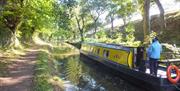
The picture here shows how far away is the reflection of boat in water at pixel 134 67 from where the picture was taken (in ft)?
43.1

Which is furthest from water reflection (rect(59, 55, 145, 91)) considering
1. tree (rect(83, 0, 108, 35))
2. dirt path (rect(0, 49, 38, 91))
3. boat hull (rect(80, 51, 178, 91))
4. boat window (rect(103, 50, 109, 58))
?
tree (rect(83, 0, 108, 35))

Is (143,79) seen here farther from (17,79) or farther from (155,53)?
(17,79)

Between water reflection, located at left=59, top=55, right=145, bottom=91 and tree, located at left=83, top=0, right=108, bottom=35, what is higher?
tree, located at left=83, top=0, right=108, bottom=35

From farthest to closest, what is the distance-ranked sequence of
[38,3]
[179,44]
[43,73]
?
1. [179,44]
2. [38,3]
3. [43,73]

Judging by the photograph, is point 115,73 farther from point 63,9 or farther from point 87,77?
point 63,9

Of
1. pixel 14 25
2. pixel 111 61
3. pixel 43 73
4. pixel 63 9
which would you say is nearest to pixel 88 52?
pixel 14 25

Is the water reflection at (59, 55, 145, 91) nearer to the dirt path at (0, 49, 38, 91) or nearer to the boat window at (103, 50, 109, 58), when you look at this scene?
the boat window at (103, 50, 109, 58)

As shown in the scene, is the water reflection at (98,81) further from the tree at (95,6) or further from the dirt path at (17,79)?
the tree at (95,6)

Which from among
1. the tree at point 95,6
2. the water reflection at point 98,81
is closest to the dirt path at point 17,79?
the water reflection at point 98,81

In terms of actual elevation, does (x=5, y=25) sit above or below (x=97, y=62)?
above

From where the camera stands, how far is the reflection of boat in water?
13.1m

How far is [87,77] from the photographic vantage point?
20.1m

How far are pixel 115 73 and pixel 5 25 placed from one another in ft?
39.5

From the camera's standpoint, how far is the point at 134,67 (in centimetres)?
1636
